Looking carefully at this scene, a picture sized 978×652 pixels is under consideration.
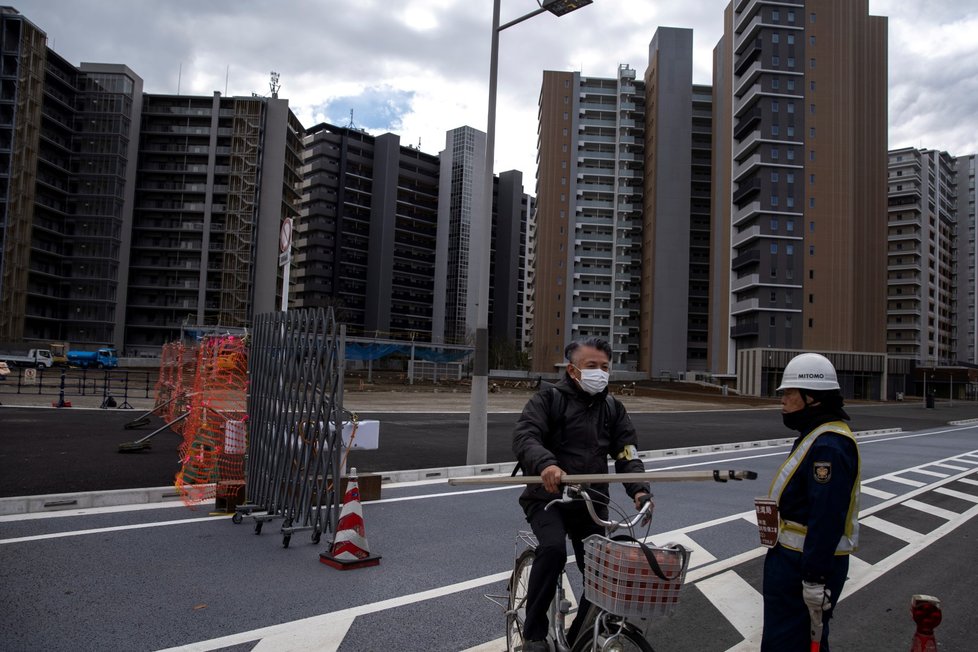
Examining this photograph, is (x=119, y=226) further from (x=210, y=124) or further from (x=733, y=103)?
(x=733, y=103)

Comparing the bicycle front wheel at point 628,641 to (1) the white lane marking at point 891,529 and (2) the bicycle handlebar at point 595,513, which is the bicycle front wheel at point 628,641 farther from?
(1) the white lane marking at point 891,529

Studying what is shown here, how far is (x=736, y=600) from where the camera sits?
17.0 ft

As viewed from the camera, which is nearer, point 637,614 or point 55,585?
point 637,614

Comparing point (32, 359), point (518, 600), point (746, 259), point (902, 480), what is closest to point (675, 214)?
point (746, 259)

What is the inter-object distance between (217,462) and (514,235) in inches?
4900

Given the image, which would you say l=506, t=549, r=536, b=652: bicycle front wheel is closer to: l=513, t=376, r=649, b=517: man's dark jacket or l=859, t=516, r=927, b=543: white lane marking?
l=513, t=376, r=649, b=517: man's dark jacket

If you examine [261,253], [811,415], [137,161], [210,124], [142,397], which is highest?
[210,124]

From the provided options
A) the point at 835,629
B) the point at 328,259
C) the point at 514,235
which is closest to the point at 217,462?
the point at 835,629

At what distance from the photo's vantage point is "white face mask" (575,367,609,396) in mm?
3449

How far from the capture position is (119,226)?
7756 cm

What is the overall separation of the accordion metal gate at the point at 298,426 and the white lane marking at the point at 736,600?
3.48 m

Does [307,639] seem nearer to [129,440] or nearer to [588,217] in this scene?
[129,440]

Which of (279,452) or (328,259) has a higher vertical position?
(328,259)

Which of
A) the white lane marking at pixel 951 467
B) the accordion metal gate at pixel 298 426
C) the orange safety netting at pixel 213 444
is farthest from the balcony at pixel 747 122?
the accordion metal gate at pixel 298 426
